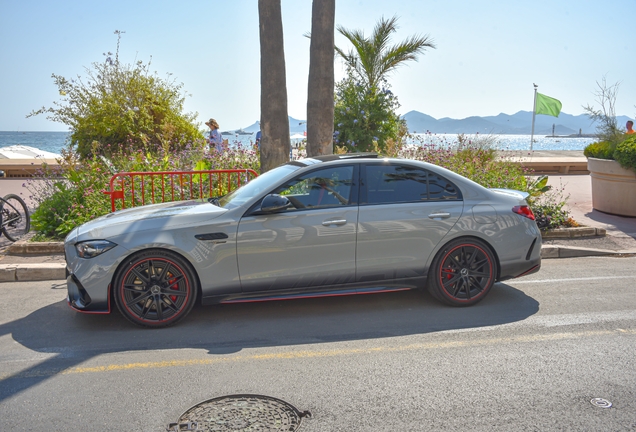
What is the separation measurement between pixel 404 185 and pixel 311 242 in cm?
121

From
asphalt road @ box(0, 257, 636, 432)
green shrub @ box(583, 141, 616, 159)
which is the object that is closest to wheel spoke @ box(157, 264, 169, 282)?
asphalt road @ box(0, 257, 636, 432)

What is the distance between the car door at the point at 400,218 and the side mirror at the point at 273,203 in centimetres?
79

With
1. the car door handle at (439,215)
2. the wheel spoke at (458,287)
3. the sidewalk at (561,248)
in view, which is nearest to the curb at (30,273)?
the sidewalk at (561,248)

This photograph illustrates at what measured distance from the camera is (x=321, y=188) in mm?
5859

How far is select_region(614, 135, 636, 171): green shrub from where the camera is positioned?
11.1 metres

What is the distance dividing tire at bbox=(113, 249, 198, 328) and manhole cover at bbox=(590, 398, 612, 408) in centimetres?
345

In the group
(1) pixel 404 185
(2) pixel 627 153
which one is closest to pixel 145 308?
(1) pixel 404 185

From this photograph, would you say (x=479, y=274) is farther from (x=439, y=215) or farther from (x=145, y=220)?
(x=145, y=220)

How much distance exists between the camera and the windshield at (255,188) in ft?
19.1

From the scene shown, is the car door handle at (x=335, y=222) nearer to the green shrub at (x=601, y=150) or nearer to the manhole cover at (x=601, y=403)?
the manhole cover at (x=601, y=403)

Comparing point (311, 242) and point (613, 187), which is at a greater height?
point (613, 187)

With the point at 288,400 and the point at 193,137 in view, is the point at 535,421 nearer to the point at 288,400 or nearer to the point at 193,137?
the point at 288,400

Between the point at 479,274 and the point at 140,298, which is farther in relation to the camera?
the point at 479,274

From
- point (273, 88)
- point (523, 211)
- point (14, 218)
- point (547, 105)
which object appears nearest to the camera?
point (523, 211)
